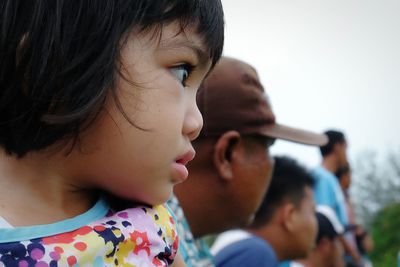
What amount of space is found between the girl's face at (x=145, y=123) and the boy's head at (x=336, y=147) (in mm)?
5566

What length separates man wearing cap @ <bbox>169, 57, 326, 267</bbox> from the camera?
7.92 ft

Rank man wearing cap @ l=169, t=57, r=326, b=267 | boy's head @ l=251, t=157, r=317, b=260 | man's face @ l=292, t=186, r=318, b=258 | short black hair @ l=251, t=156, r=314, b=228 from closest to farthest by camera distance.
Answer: man wearing cap @ l=169, t=57, r=326, b=267
boy's head @ l=251, t=157, r=317, b=260
man's face @ l=292, t=186, r=318, b=258
short black hair @ l=251, t=156, r=314, b=228

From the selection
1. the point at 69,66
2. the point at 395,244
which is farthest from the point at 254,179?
the point at 395,244

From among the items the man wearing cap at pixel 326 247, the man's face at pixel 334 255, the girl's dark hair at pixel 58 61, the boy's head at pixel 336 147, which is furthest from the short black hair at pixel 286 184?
the boy's head at pixel 336 147

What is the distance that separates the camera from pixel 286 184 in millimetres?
3924

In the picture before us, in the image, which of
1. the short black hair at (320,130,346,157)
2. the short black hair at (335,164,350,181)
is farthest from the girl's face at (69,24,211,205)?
the short black hair at (335,164,350,181)

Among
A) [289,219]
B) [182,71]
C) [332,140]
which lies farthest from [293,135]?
[332,140]

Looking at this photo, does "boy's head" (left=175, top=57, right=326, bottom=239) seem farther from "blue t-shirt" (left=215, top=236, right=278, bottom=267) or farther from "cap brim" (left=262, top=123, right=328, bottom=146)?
"blue t-shirt" (left=215, top=236, right=278, bottom=267)

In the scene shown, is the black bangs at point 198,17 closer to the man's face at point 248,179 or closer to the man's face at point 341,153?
the man's face at point 248,179

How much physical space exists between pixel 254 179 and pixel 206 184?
18cm

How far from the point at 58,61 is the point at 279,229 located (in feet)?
8.40

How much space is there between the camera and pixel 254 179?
2.46 m

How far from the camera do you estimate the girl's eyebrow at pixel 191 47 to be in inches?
46.8

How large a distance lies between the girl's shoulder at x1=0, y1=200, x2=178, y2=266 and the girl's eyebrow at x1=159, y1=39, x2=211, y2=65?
0.31 metres
